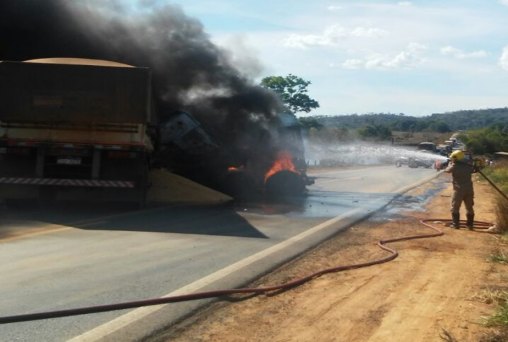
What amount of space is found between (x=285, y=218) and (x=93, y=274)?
6080 millimetres

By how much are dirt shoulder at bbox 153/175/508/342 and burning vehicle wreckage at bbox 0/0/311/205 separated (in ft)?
19.0

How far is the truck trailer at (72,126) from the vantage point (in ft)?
39.0

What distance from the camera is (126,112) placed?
39.9 ft

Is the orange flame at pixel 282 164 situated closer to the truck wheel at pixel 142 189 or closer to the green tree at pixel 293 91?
the truck wheel at pixel 142 189

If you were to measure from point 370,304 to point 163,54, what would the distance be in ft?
55.5

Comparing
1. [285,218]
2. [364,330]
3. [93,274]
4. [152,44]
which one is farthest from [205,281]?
[152,44]

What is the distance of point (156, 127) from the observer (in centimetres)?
1478

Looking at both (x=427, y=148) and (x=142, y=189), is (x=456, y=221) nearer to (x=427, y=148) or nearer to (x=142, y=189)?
(x=142, y=189)

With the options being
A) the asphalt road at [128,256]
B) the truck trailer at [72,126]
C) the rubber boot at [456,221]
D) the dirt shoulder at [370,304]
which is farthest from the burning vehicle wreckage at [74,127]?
the rubber boot at [456,221]

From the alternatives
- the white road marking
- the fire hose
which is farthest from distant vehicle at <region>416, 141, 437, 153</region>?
the fire hose

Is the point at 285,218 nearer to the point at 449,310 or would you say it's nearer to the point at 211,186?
the point at 211,186

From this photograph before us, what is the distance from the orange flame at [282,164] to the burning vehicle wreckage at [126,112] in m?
0.03

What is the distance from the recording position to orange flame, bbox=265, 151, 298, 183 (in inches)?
695

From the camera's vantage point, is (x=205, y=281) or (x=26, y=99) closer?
(x=205, y=281)
